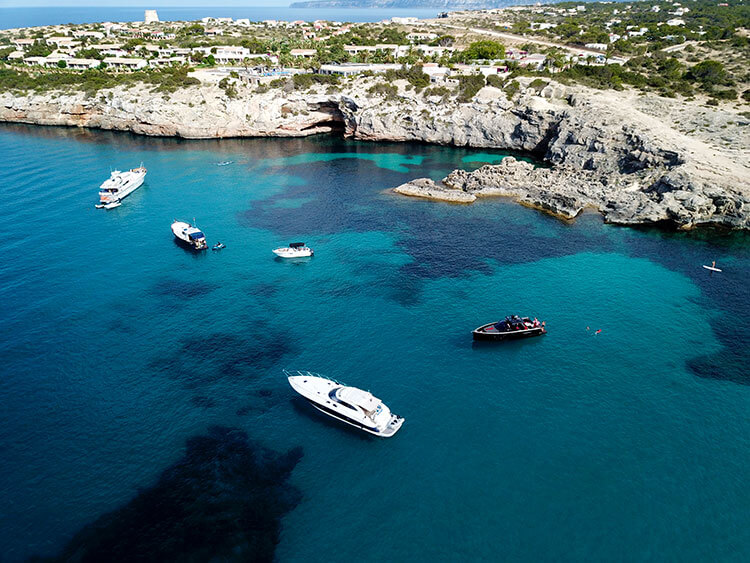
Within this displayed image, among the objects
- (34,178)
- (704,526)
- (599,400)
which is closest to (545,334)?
(599,400)

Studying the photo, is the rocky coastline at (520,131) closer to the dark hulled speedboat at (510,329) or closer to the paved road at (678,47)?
the dark hulled speedboat at (510,329)

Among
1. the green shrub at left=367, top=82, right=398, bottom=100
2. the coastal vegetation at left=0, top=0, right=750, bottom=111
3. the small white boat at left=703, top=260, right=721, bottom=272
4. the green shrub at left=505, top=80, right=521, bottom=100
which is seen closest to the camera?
the small white boat at left=703, top=260, right=721, bottom=272

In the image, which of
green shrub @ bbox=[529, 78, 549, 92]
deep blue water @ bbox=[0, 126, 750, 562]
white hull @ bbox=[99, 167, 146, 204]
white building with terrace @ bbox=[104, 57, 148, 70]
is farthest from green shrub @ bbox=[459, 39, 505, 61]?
white building with terrace @ bbox=[104, 57, 148, 70]

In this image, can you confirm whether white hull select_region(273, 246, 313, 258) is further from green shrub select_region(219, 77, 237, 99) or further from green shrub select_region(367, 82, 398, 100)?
green shrub select_region(219, 77, 237, 99)

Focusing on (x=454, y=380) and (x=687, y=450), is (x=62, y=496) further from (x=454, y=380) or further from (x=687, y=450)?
(x=687, y=450)

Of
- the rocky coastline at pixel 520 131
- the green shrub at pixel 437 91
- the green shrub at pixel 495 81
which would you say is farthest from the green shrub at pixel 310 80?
the green shrub at pixel 495 81

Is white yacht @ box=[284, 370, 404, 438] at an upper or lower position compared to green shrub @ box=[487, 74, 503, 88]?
lower
